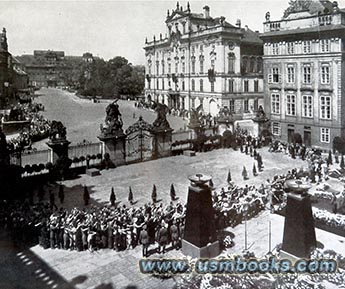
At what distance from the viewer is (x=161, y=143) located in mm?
29016

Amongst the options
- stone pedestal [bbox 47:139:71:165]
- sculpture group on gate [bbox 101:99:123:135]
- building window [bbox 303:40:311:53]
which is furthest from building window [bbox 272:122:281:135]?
stone pedestal [bbox 47:139:71:165]

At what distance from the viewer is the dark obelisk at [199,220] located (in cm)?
1205

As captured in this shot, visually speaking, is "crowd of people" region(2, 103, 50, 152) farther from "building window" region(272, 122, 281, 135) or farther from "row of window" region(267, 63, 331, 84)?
"row of window" region(267, 63, 331, 84)

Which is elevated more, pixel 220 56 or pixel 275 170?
pixel 220 56

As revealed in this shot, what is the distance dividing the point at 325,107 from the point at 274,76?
646cm

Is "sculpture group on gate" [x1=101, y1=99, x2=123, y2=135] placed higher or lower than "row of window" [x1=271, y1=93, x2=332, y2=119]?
lower

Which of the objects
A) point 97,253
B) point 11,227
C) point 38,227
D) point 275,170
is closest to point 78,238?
point 97,253

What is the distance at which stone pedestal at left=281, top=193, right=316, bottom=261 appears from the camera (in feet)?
36.7

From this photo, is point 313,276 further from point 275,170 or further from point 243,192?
point 275,170

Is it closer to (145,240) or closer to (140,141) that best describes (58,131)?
(140,141)

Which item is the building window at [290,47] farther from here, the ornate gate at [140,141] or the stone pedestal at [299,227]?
the stone pedestal at [299,227]

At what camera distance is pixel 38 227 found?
13.9 meters

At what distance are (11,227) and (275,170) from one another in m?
16.8

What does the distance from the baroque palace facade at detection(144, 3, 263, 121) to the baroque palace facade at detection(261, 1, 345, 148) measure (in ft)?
42.7
